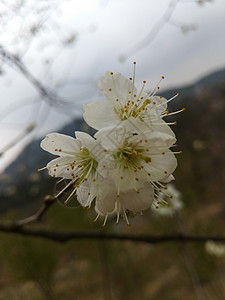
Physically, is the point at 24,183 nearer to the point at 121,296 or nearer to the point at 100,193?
the point at 100,193

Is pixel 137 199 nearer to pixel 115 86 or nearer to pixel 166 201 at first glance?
pixel 115 86

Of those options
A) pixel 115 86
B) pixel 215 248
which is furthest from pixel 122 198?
pixel 215 248

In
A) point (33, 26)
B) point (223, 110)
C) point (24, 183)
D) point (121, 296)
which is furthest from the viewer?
point (223, 110)

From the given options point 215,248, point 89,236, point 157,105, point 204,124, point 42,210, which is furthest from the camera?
point 204,124

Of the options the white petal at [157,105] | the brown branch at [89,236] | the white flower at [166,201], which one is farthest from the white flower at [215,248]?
the white petal at [157,105]

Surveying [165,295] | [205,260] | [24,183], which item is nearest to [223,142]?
[165,295]

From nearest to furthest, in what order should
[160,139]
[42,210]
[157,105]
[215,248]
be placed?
[160,139] → [157,105] → [42,210] → [215,248]

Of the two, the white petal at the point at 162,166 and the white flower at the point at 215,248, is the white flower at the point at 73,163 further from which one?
the white flower at the point at 215,248
